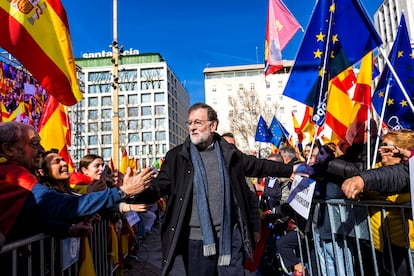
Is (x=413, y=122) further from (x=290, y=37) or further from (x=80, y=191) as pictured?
(x=80, y=191)

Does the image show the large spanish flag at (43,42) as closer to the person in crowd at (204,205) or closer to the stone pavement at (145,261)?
the person in crowd at (204,205)

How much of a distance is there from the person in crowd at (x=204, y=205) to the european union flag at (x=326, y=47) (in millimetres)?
1389

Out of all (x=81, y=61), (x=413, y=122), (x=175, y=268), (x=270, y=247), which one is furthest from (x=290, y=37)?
(x=81, y=61)

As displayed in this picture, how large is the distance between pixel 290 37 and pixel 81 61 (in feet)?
293

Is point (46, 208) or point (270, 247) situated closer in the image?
point (46, 208)

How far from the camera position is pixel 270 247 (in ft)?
21.2

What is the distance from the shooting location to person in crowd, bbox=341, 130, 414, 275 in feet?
8.40

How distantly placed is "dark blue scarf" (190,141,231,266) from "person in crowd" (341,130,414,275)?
109cm

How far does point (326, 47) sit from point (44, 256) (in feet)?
11.1

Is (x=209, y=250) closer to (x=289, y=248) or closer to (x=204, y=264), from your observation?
(x=204, y=264)

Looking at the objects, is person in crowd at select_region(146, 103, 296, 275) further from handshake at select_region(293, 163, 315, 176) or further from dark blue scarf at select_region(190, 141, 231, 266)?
handshake at select_region(293, 163, 315, 176)

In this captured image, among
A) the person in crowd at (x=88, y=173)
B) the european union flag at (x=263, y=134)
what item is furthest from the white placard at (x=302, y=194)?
the european union flag at (x=263, y=134)

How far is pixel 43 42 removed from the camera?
11.8ft

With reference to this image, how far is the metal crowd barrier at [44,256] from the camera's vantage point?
87.4 inches
